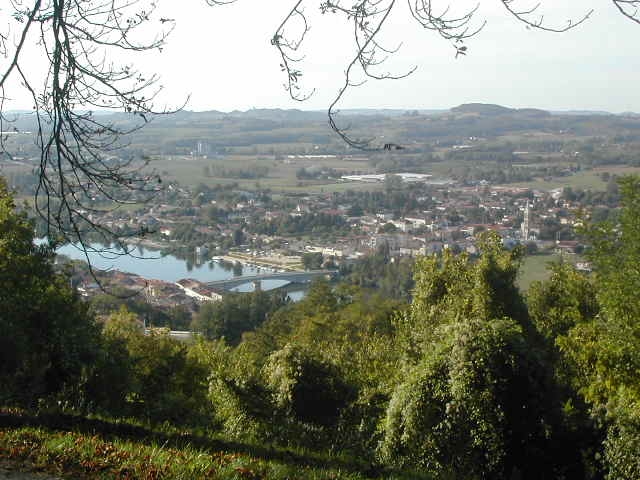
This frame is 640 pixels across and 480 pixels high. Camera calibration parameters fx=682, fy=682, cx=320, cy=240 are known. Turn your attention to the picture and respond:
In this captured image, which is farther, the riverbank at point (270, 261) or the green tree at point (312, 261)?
the riverbank at point (270, 261)

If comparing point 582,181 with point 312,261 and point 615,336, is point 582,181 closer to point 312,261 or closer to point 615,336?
point 312,261

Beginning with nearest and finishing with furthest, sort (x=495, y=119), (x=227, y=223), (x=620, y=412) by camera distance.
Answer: (x=620, y=412), (x=227, y=223), (x=495, y=119)

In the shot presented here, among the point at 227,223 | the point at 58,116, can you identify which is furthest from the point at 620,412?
the point at 227,223

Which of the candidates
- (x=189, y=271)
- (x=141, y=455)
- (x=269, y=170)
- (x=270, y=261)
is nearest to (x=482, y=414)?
(x=141, y=455)

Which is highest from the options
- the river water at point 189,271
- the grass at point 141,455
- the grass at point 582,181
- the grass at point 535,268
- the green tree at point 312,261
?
the grass at point 141,455

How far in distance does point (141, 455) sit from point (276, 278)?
32.5 meters

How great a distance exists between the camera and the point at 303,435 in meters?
7.36

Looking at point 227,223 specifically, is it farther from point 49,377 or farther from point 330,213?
point 49,377

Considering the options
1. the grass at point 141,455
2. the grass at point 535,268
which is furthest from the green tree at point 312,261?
the grass at point 141,455

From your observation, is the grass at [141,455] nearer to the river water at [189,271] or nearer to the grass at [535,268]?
the grass at [535,268]

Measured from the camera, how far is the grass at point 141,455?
154 inches

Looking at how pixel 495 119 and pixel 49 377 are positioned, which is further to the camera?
pixel 495 119

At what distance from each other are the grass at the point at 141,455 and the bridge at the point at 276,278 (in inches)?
1125

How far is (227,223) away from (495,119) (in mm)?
51924
